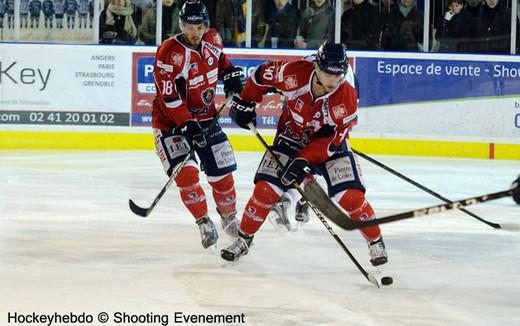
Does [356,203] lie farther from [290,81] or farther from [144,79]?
[144,79]

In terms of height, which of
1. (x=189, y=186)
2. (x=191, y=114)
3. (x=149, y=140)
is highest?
(x=191, y=114)

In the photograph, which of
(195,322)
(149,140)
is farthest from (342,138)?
(149,140)

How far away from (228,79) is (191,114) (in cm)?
26

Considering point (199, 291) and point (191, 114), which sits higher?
point (191, 114)

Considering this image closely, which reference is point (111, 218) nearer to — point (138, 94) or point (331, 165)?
point (331, 165)

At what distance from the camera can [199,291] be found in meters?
3.83

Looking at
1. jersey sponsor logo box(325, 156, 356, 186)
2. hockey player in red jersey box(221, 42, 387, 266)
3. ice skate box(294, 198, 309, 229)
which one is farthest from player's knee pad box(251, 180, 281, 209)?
ice skate box(294, 198, 309, 229)

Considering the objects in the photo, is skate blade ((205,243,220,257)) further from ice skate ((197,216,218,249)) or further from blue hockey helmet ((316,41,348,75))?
blue hockey helmet ((316,41,348,75))

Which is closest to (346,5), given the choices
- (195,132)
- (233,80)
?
(233,80)

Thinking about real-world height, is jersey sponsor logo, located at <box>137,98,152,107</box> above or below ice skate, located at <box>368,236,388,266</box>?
below

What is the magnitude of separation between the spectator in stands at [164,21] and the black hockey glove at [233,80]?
4.42 metres

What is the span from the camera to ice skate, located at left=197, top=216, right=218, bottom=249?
4613mm

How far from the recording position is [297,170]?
413 centimetres
